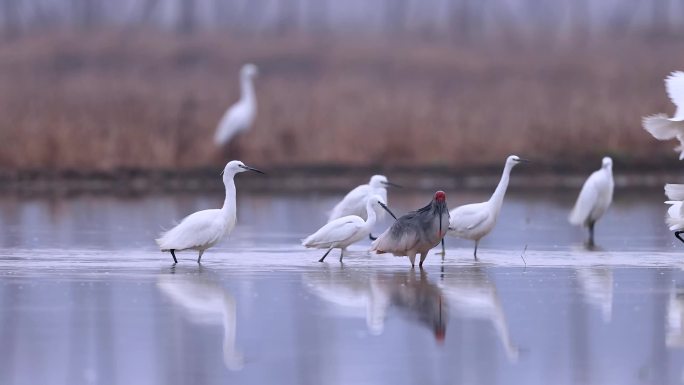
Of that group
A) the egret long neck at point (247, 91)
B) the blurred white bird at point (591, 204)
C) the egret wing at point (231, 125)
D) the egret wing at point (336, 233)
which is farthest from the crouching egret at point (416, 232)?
the egret long neck at point (247, 91)

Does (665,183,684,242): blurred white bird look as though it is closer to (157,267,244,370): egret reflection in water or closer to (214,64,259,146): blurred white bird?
(157,267,244,370): egret reflection in water

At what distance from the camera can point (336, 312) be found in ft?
33.3

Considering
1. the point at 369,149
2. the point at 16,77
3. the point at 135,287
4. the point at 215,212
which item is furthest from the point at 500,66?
the point at 135,287

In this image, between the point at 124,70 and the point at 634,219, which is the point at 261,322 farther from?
the point at 124,70

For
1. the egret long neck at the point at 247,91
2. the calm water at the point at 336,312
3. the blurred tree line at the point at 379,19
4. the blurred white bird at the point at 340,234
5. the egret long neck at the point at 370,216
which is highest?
the blurred tree line at the point at 379,19

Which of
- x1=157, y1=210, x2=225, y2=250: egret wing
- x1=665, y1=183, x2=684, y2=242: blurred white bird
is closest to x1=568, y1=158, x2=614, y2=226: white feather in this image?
x1=665, y1=183, x2=684, y2=242: blurred white bird

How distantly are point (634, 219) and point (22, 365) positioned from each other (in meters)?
11.7

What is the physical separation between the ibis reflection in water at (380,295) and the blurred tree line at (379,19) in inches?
1013

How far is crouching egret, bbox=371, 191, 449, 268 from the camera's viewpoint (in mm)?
12625

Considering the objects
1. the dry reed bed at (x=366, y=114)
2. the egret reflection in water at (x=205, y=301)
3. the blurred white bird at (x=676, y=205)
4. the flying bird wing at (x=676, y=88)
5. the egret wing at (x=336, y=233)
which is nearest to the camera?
the egret reflection in water at (x=205, y=301)

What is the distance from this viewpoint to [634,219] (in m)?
18.5

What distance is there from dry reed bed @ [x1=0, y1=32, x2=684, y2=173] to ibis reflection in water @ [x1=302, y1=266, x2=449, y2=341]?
12.5 m

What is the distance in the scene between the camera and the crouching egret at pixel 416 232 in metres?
12.6

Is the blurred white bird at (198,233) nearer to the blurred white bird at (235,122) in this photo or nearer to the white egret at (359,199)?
the white egret at (359,199)
